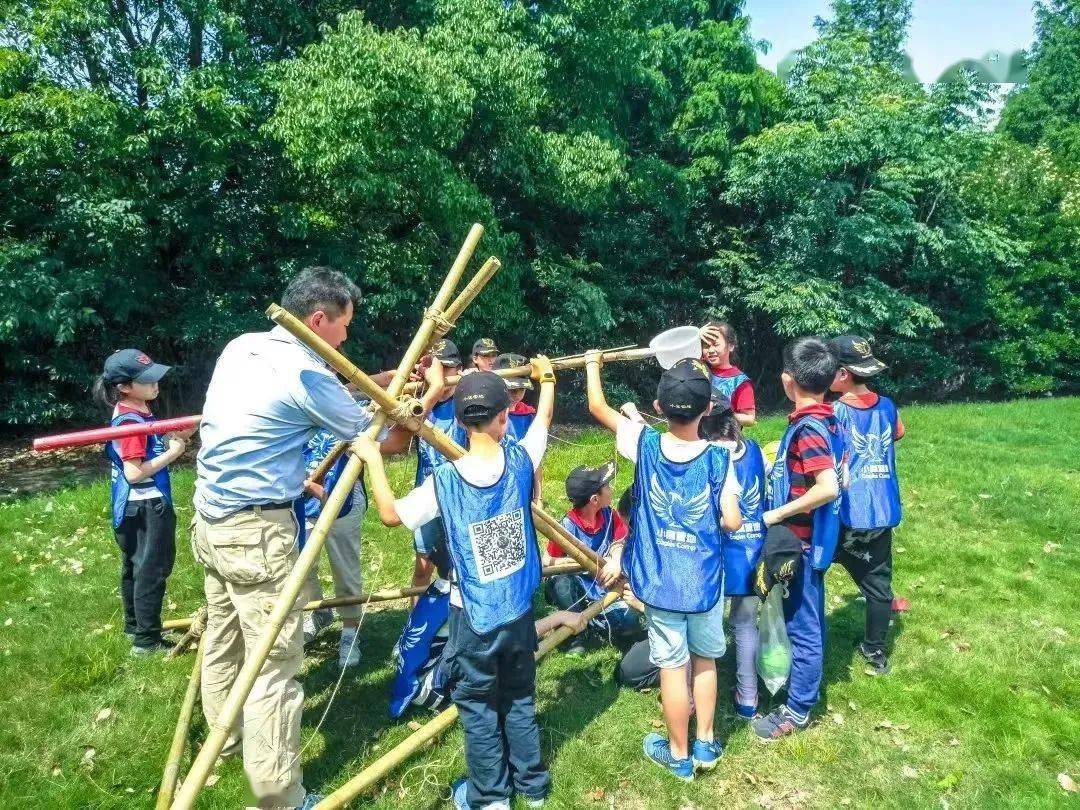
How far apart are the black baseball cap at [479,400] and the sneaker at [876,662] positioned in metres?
3.60

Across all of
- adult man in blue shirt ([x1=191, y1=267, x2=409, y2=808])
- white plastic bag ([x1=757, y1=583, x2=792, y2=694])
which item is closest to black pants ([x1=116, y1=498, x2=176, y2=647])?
adult man in blue shirt ([x1=191, y1=267, x2=409, y2=808])

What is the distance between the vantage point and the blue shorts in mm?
3898

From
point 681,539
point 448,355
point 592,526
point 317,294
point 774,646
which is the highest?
point 317,294

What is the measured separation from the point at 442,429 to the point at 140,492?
2247mm

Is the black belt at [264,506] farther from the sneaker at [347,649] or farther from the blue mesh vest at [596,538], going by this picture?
the blue mesh vest at [596,538]

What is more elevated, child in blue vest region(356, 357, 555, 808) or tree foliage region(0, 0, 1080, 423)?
tree foliage region(0, 0, 1080, 423)

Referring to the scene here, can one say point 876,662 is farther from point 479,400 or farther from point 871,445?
point 479,400

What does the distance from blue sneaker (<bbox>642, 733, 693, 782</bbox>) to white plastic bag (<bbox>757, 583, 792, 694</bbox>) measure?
0.84 m

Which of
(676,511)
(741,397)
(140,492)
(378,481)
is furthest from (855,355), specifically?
(140,492)

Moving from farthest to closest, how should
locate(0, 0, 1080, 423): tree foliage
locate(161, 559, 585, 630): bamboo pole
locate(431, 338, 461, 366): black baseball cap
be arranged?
locate(0, 0, 1080, 423): tree foliage → locate(431, 338, 461, 366): black baseball cap → locate(161, 559, 585, 630): bamboo pole

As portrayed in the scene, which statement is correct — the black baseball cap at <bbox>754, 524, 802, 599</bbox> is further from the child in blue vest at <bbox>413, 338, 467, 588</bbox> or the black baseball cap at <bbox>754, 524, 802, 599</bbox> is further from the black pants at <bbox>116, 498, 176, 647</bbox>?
the black pants at <bbox>116, 498, 176, 647</bbox>

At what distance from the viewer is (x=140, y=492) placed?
516 cm

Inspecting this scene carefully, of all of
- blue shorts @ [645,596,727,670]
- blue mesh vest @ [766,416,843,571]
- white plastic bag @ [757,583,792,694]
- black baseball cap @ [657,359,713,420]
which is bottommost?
white plastic bag @ [757,583,792,694]

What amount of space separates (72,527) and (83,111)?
19.7 ft
